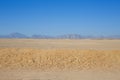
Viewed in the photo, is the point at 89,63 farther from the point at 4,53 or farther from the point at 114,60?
the point at 4,53

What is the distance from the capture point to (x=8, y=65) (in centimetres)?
1712

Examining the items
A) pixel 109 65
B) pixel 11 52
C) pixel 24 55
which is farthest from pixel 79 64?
pixel 11 52

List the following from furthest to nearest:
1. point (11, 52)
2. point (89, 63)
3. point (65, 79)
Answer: point (11, 52) < point (89, 63) < point (65, 79)

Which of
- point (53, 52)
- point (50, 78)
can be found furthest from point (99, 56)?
point (50, 78)

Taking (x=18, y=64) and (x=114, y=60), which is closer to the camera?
(x=18, y=64)

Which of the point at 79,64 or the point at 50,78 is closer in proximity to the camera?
the point at 50,78

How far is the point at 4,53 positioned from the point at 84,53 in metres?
8.01

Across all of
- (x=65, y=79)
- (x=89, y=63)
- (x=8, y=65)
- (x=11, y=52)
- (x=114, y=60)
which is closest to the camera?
(x=65, y=79)

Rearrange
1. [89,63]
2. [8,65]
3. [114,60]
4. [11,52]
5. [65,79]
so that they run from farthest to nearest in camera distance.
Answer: [11,52] < [114,60] < [89,63] < [8,65] < [65,79]

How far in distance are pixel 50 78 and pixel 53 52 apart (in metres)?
9.85

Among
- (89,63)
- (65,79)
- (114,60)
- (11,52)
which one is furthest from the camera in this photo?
(11,52)

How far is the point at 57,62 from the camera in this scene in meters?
18.5

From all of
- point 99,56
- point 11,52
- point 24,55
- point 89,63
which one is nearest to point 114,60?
point 99,56

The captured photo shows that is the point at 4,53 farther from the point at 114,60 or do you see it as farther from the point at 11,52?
the point at 114,60
